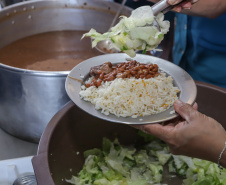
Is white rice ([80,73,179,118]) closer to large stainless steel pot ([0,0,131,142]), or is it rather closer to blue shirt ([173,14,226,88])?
large stainless steel pot ([0,0,131,142])

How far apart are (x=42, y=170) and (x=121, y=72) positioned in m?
0.60

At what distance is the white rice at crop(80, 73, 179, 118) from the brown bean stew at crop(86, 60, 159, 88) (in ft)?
0.08

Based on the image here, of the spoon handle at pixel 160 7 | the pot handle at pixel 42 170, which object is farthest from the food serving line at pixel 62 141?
the spoon handle at pixel 160 7

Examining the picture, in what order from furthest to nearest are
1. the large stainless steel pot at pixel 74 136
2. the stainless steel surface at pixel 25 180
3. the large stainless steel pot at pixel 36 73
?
the large stainless steel pot at pixel 36 73 < the stainless steel surface at pixel 25 180 < the large stainless steel pot at pixel 74 136

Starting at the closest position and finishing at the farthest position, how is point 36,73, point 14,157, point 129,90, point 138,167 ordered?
point 129,90
point 36,73
point 138,167
point 14,157

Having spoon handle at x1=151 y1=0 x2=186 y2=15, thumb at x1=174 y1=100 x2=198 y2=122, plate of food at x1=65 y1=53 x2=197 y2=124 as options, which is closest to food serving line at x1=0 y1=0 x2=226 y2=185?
plate of food at x1=65 y1=53 x2=197 y2=124

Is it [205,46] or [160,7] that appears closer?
[160,7]

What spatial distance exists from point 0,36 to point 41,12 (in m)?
0.38

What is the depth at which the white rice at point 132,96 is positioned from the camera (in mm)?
1324

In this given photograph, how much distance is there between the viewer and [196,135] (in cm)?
116

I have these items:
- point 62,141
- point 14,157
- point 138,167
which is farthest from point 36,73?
point 138,167

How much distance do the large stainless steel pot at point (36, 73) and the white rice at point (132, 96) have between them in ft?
0.83

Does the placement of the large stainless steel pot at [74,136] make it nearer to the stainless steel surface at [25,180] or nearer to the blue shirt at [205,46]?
the stainless steel surface at [25,180]

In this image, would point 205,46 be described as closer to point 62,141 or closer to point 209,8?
point 209,8
